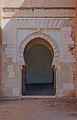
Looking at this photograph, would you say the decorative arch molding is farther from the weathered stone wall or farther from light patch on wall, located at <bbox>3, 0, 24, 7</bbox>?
light patch on wall, located at <bbox>3, 0, 24, 7</bbox>

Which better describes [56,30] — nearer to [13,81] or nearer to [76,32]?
[76,32]

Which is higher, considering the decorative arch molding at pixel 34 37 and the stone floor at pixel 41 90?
the decorative arch molding at pixel 34 37

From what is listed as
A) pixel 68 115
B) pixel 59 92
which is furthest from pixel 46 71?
pixel 68 115

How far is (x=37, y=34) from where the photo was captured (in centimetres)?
961

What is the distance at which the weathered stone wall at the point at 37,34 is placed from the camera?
9.45 meters

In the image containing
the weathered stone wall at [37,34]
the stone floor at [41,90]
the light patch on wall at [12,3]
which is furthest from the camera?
the stone floor at [41,90]

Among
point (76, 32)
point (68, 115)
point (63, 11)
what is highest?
point (63, 11)

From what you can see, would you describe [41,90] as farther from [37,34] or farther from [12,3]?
[12,3]

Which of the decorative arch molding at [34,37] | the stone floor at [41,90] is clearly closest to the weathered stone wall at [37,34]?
the decorative arch molding at [34,37]

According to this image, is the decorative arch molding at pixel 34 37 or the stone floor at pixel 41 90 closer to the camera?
the decorative arch molding at pixel 34 37

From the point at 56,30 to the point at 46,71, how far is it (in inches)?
260

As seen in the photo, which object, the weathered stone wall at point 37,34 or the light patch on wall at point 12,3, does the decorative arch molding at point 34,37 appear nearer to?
the weathered stone wall at point 37,34

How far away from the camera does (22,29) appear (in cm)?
959

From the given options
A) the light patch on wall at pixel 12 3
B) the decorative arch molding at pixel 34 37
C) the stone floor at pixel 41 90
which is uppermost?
the light patch on wall at pixel 12 3
